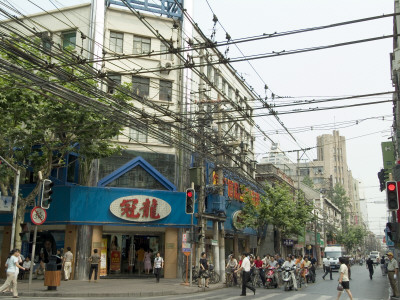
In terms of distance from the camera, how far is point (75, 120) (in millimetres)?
18812

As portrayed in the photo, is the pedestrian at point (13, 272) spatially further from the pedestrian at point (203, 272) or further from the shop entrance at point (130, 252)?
the shop entrance at point (130, 252)

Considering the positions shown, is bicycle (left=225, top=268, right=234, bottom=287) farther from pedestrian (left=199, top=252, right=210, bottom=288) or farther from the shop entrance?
the shop entrance

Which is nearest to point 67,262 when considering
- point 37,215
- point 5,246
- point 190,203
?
point 5,246

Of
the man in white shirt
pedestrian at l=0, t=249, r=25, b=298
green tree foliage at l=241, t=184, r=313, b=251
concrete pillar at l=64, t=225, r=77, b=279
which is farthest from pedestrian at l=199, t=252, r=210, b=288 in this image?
green tree foliage at l=241, t=184, r=313, b=251

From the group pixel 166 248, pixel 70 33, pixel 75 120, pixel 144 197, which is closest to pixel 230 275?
pixel 166 248

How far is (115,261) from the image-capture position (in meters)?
24.8

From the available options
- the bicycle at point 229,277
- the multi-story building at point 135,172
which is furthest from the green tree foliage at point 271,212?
the bicycle at point 229,277

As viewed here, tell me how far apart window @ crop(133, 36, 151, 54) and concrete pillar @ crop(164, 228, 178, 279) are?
1142 cm

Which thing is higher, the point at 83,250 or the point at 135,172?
the point at 135,172

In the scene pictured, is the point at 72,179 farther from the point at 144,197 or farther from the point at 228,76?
the point at 228,76

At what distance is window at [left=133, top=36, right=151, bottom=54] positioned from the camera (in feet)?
86.8

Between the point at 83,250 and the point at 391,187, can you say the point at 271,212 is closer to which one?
the point at 83,250

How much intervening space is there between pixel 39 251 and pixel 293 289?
48.3 ft

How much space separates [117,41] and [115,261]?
44.7ft
